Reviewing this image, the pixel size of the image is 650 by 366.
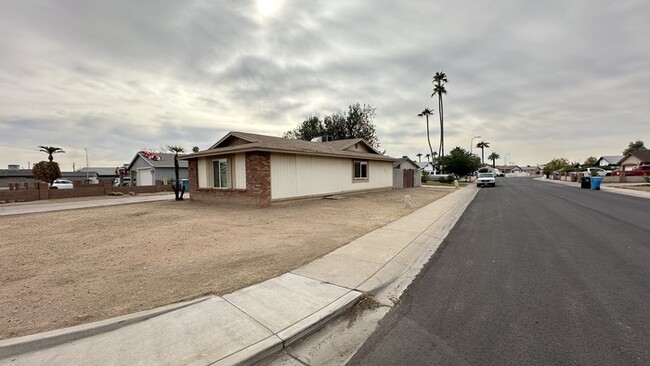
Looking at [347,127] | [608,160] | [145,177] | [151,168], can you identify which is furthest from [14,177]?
[608,160]

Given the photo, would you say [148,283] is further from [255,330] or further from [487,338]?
[487,338]

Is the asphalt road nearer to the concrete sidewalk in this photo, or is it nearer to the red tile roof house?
the concrete sidewalk

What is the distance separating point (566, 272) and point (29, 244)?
468 inches

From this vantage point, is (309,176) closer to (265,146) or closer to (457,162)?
(265,146)

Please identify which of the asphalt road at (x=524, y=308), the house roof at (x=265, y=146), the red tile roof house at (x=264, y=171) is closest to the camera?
the asphalt road at (x=524, y=308)

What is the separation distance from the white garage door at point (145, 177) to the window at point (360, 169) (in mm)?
28125

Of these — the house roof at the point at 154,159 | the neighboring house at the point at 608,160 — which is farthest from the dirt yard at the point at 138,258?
the neighboring house at the point at 608,160

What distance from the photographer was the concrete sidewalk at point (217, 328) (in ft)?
9.19

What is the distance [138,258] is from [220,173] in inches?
410

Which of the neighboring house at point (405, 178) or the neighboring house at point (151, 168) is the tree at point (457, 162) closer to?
the neighboring house at point (405, 178)

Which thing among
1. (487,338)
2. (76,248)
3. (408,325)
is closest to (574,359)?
(487,338)

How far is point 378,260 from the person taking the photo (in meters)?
5.75

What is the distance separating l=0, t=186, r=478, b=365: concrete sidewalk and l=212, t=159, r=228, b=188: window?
1185 cm

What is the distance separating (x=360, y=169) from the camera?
21.8m
